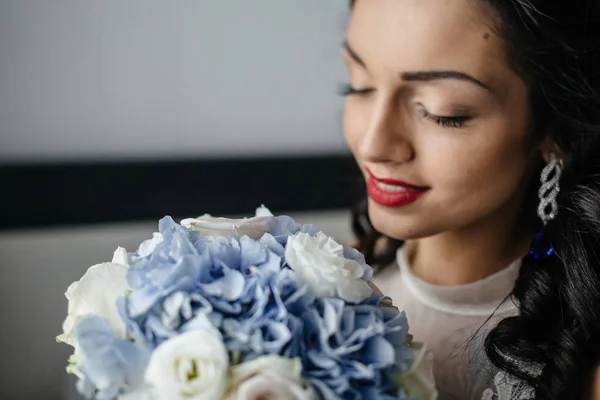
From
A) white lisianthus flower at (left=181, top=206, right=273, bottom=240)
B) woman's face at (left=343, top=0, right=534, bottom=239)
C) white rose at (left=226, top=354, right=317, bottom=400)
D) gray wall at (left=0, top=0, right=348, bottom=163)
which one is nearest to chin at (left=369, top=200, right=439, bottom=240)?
woman's face at (left=343, top=0, right=534, bottom=239)

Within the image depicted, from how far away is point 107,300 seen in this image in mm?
561

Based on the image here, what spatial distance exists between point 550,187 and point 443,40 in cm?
26

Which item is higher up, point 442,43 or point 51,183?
point 442,43

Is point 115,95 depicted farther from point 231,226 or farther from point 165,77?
point 231,226

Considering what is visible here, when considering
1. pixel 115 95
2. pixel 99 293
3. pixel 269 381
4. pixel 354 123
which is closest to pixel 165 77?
pixel 115 95

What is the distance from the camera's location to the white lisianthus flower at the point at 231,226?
2.07ft

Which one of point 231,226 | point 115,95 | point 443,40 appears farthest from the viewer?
point 115,95

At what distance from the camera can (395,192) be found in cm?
83

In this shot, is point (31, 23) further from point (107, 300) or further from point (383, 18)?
point (107, 300)

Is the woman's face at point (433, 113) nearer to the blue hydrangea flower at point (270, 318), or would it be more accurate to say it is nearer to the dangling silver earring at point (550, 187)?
the dangling silver earring at point (550, 187)

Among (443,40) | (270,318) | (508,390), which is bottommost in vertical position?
(508,390)

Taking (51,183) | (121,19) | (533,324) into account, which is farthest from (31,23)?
(533,324)

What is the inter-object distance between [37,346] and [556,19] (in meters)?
1.14

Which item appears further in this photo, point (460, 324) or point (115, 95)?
point (115, 95)
